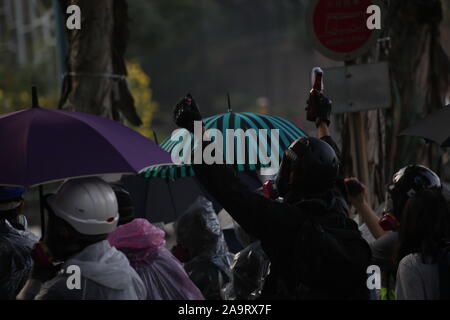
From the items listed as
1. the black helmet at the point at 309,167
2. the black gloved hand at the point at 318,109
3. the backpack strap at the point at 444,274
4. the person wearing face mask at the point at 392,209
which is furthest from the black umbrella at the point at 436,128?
the black helmet at the point at 309,167

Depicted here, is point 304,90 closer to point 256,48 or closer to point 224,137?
point 256,48

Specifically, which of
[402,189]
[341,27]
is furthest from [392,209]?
[341,27]

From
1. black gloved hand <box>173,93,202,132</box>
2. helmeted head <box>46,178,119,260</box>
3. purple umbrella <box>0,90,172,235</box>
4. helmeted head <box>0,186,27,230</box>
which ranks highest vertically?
black gloved hand <box>173,93,202,132</box>

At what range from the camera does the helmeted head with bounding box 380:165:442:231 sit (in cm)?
421

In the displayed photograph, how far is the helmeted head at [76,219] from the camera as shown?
11.1 feet

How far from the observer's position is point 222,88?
64.8 m

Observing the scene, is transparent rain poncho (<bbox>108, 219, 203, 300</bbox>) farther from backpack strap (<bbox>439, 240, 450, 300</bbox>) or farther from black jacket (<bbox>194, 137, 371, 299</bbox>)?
backpack strap (<bbox>439, 240, 450, 300</bbox>)

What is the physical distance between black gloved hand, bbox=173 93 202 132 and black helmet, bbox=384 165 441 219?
1.32m

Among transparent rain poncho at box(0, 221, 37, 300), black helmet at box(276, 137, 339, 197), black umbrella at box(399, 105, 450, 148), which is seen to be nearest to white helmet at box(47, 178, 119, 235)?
black helmet at box(276, 137, 339, 197)

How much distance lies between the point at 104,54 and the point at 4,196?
7.79 ft

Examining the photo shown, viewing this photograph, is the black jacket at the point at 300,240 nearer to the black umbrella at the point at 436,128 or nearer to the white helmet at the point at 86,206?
the white helmet at the point at 86,206

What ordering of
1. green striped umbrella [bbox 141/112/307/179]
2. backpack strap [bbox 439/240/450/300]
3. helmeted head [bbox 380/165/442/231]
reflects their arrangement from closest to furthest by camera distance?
backpack strap [bbox 439/240/450/300], helmeted head [bbox 380/165/442/231], green striped umbrella [bbox 141/112/307/179]

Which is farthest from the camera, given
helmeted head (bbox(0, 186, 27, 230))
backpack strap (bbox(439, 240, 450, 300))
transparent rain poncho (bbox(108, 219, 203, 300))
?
helmeted head (bbox(0, 186, 27, 230))
